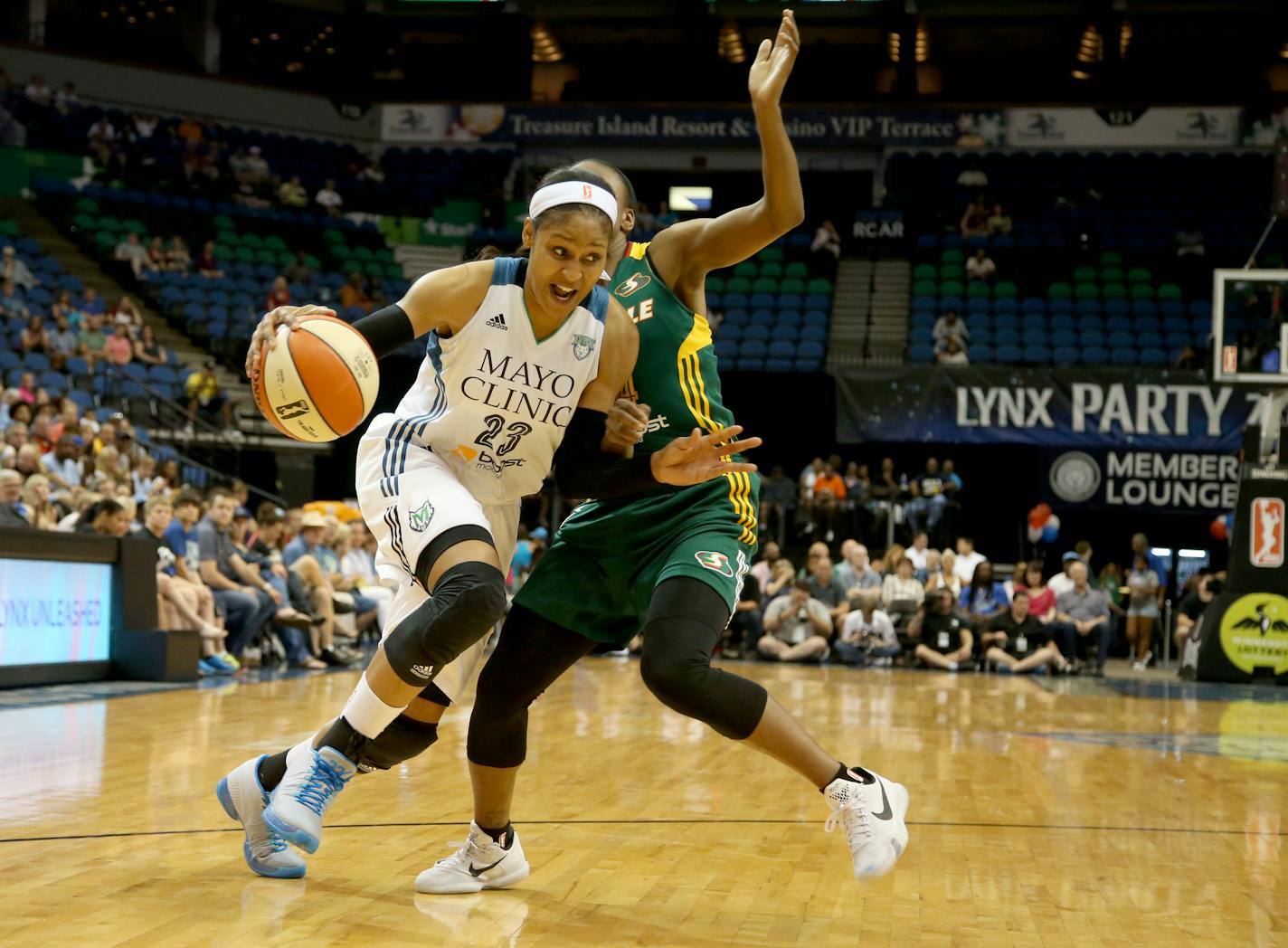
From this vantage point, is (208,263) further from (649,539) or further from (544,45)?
(649,539)

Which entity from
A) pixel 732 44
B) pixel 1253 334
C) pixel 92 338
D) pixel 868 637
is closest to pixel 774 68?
pixel 1253 334

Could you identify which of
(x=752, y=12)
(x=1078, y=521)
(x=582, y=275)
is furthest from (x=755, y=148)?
(x=582, y=275)

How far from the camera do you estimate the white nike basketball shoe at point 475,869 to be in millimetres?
3453

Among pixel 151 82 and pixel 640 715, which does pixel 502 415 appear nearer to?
pixel 640 715

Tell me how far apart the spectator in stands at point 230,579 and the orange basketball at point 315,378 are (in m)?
7.85

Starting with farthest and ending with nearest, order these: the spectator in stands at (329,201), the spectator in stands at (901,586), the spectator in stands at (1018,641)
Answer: the spectator in stands at (329,201) → the spectator in stands at (901,586) → the spectator in stands at (1018,641)

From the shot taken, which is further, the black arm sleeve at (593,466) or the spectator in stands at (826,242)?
the spectator in stands at (826,242)

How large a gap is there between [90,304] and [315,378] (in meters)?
17.3

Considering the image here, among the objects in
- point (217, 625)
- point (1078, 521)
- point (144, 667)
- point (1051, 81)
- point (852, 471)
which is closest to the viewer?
point (144, 667)

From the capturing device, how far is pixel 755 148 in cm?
2755

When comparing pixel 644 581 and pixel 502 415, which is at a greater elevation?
pixel 502 415

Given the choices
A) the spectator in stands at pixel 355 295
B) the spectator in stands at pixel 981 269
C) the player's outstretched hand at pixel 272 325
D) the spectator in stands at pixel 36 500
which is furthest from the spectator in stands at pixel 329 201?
the player's outstretched hand at pixel 272 325

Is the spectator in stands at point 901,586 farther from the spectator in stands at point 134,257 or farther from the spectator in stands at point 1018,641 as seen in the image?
the spectator in stands at point 134,257

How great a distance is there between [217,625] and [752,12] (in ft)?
59.7
